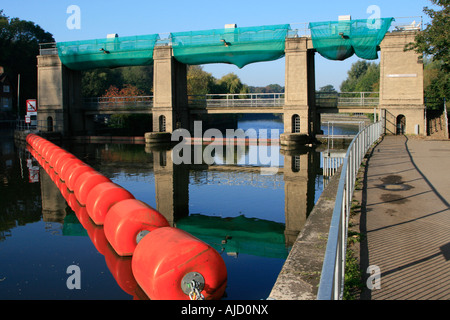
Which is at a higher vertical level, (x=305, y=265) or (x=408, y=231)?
(x=408, y=231)

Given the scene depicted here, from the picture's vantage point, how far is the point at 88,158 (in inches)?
1192

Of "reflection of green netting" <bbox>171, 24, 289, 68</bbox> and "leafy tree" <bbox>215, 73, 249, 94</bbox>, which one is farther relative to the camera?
"leafy tree" <bbox>215, 73, 249, 94</bbox>

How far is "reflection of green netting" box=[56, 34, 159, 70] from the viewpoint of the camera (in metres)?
43.7

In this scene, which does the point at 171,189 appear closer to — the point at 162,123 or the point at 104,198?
the point at 104,198

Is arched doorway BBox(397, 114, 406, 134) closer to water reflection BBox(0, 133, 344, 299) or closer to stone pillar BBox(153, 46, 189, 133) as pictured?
water reflection BBox(0, 133, 344, 299)

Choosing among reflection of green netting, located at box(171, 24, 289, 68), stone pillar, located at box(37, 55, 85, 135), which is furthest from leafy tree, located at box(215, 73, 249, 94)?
reflection of green netting, located at box(171, 24, 289, 68)

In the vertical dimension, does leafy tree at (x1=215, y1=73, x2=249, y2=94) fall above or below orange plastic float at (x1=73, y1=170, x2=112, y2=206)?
above

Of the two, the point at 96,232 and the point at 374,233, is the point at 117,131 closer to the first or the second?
the point at 96,232

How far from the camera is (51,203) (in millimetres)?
15805

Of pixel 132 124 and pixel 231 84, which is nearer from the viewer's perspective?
pixel 132 124

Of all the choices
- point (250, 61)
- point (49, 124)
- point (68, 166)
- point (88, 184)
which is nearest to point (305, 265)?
point (88, 184)

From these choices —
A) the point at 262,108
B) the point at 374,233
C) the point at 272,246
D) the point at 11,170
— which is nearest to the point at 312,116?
the point at 262,108

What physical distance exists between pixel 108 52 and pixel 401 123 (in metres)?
29.3

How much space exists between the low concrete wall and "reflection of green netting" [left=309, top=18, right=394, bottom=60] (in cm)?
3085
